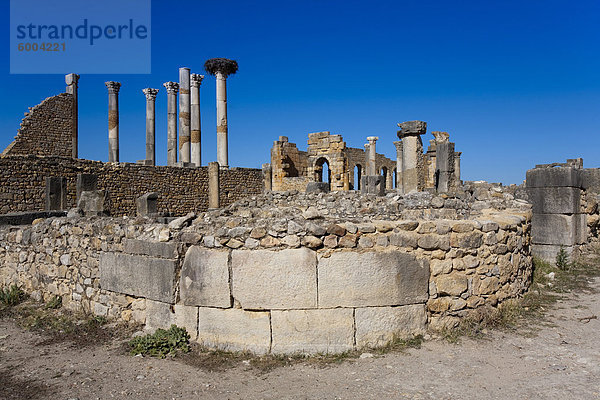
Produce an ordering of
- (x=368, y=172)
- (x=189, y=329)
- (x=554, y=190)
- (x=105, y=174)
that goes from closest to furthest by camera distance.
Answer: (x=189, y=329) → (x=554, y=190) → (x=105, y=174) → (x=368, y=172)

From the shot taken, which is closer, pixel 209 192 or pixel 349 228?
pixel 349 228

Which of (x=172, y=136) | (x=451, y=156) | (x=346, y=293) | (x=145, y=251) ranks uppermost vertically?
(x=172, y=136)

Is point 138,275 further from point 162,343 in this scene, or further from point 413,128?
point 413,128

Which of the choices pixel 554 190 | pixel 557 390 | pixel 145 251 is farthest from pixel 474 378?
pixel 554 190

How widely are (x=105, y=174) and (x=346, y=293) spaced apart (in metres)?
17.4

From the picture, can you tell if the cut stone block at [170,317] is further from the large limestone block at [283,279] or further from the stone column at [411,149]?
the stone column at [411,149]

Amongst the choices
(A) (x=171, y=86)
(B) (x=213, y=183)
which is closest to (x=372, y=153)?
(B) (x=213, y=183)

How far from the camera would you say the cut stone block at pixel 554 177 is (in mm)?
9289

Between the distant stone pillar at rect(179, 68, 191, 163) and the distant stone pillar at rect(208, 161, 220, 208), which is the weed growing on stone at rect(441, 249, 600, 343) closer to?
the distant stone pillar at rect(208, 161, 220, 208)

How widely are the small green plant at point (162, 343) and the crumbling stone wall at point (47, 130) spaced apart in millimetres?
20757

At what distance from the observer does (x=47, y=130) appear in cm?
2270

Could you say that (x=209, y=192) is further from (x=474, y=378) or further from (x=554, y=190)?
(x=474, y=378)

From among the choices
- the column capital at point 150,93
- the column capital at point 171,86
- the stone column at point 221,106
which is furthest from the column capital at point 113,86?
the stone column at point 221,106

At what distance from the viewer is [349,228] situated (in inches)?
186
